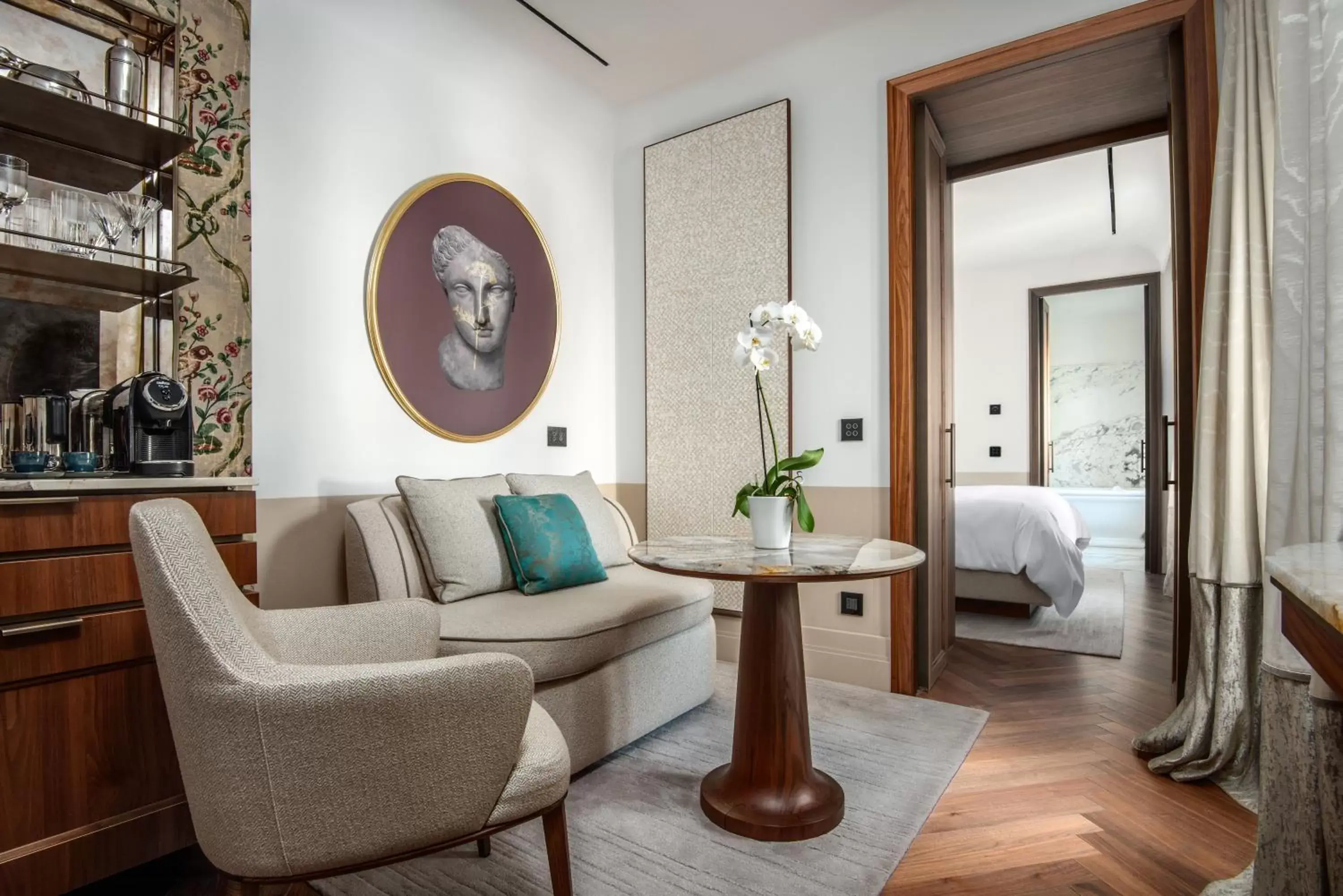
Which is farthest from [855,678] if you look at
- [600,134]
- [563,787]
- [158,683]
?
[600,134]

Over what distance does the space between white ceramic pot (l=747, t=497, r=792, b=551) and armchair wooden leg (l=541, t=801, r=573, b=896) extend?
2.88ft

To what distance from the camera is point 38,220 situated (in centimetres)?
175

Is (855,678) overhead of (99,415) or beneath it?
beneath

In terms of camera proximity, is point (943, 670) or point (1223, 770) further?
point (943, 670)

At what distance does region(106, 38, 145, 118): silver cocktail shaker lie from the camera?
1835mm

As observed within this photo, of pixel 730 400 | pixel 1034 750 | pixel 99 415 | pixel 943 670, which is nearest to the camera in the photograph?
pixel 99 415

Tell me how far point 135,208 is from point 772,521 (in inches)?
74.2

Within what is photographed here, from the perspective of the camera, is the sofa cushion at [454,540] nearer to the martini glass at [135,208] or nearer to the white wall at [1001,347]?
the martini glass at [135,208]

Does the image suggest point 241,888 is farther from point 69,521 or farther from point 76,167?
point 76,167

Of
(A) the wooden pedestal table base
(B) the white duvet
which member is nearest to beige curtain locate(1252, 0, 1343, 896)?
(A) the wooden pedestal table base

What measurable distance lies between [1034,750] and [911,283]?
1.81m

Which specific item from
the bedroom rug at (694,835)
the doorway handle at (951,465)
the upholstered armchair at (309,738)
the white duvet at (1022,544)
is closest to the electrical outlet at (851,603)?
the bedroom rug at (694,835)

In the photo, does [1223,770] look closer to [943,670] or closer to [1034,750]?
[1034,750]

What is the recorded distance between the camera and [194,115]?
6.75 feet
